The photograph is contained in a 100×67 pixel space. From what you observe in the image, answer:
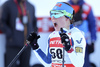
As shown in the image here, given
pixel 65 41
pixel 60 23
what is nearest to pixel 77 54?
pixel 65 41

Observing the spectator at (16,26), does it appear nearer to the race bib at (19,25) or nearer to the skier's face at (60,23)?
the race bib at (19,25)

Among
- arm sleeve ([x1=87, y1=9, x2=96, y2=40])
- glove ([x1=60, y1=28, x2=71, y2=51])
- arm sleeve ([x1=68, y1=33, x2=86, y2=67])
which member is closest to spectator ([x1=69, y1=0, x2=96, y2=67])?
arm sleeve ([x1=87, y1=9, x2=96, y2=40])

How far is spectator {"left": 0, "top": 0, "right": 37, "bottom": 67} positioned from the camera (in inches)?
195

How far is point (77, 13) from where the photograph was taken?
4.98 metres

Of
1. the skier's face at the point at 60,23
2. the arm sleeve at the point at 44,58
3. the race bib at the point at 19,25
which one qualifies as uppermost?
the race bib at the point at 19,25

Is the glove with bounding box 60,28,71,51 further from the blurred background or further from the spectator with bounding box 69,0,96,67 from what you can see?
the blurred background

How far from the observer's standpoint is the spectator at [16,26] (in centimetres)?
495

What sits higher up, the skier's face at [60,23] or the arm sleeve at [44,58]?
the skier's face at [60,23]

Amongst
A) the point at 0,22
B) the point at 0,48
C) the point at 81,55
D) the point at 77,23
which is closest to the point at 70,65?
the point at 81,55

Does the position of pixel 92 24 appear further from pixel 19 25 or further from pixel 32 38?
pixel 32 38

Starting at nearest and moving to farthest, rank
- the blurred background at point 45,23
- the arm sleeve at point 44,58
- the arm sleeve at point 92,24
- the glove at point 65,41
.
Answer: the glove at point 65,41 → the arm sleeve at point 44,58 → the arm sleeve at point 92,24 → the blurred background at point 45,23

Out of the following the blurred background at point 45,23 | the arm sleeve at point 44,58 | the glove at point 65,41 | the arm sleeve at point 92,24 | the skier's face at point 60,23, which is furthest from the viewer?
the blurred background at point 45,23

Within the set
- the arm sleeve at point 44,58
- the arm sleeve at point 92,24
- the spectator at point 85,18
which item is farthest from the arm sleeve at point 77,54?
the arm sleeve at point 92,24

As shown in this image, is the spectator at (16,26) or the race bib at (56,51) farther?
the spectator at (16,26)
